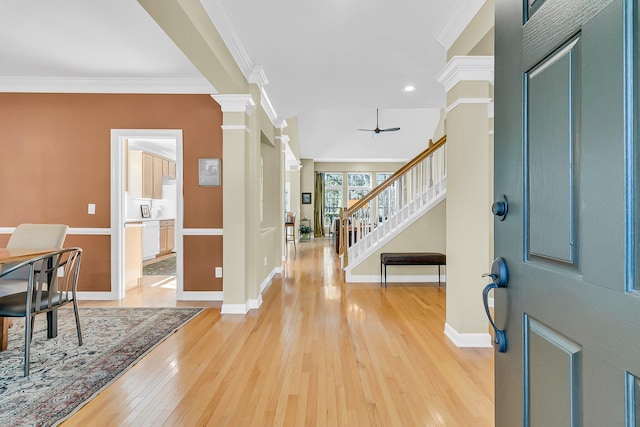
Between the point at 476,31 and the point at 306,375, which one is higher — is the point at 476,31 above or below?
above

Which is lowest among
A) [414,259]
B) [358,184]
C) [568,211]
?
[414,259]

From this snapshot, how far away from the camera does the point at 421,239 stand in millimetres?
5098

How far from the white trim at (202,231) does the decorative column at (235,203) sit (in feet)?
1.78

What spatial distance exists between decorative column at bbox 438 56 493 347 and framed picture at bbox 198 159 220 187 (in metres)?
2.80

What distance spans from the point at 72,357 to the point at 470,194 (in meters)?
3.43

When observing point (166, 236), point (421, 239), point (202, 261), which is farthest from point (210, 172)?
point (166, 236)

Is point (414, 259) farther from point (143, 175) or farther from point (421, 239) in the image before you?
point (143, 175)

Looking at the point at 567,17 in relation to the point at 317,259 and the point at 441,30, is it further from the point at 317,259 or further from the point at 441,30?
the point at 317,259

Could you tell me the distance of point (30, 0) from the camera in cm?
255

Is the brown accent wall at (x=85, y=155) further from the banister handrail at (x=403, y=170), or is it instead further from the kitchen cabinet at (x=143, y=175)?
the kitchen cabinet at (x=143, y=175)

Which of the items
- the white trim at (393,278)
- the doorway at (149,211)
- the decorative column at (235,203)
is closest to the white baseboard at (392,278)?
the white trim at (393,278)

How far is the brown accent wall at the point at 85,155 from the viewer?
4.15m

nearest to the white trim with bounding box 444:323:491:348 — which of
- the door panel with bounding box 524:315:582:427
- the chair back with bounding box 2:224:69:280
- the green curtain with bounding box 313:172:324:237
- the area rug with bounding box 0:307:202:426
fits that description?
the door panel with bounding box 524:315:582:427

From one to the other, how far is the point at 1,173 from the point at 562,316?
577 centimetres
